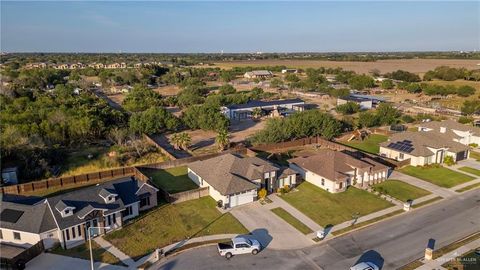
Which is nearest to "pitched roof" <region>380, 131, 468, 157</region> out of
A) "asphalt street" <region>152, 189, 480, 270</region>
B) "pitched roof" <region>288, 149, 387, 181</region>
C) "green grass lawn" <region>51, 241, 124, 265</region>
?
"pitched roof" <region>288, 149, 387, 181</region>

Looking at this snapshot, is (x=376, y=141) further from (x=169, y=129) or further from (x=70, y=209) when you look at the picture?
(x=70, y=209)

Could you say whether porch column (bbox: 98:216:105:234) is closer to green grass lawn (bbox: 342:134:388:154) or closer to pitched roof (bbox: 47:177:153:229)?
pitched roof (bbox: 47:177:153:229)

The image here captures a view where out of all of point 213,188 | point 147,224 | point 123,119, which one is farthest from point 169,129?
point 147,224

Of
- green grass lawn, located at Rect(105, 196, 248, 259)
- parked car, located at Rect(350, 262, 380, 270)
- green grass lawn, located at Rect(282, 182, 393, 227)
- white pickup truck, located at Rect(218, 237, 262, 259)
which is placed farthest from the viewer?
green grass lawn, located at Rect(282, 182, 393, 227)

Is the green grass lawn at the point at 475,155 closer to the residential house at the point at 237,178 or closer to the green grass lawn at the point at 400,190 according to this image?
the green grass lawn at the point at 400,190

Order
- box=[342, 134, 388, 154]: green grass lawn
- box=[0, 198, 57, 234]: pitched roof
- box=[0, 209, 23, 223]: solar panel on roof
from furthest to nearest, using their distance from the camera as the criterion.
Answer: box=[342, 134, 388, 154]: green grass lawn, box=[0, 209, 23, 223]: solar panel on roof, box=[0, 198, 57, 234]: pitched roof

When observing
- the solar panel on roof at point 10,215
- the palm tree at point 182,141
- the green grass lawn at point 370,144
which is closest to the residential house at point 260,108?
the palm tree at point 182,141

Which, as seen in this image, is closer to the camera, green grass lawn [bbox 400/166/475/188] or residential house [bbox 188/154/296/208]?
residential house [bbox 188/154/296/208]
